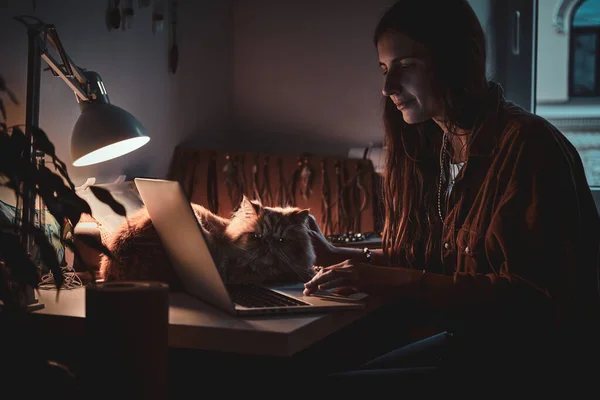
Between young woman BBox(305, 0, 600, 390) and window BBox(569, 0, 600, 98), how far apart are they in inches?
50.4

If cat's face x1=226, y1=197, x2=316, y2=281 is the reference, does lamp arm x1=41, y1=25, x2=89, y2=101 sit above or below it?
above

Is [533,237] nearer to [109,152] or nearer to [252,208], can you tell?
[252,208]

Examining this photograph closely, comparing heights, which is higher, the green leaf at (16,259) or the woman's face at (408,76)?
the woman's face at (408,76)

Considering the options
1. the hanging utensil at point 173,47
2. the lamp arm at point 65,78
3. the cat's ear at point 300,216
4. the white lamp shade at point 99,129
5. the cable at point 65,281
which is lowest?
the cable at point 65,281

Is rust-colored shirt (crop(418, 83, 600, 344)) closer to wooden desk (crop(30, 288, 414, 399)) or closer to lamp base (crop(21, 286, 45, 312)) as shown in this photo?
wooden desk (crop(30, 288, 414, 399))

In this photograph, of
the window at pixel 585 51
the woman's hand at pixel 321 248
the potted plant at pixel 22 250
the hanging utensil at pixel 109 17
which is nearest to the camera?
the potted plant at pixel 22 250

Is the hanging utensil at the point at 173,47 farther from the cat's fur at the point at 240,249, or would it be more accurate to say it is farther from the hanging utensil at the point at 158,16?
the cat's fur at the point at 240,249

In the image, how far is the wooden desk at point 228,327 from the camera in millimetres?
1005

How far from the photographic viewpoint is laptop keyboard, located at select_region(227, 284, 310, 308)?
118 cm

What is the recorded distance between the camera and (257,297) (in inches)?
48.8

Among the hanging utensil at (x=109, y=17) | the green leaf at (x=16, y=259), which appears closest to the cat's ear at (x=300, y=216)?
the green leaf at (x=16, y=259)

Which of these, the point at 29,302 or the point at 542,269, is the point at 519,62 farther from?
the point at 29,302

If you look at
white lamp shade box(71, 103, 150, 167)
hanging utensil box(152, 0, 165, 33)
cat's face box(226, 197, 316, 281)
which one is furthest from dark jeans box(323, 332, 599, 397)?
hanging utensil box(152, 0, 165, 33)

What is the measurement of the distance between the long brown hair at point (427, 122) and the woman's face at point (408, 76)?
0.5 inches
